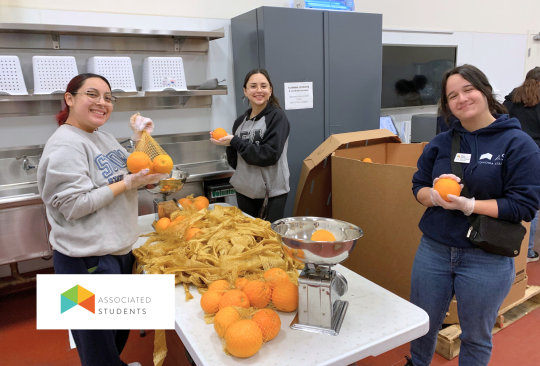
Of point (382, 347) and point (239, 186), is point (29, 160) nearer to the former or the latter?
point (239, 186)

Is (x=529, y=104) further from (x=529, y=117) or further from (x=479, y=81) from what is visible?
(x=479, y=81)

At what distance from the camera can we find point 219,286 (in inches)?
50.6

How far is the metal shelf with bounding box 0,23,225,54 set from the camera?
8.71 ft

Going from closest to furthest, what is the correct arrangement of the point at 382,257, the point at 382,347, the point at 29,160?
the point at 382,347 → the point at 382,257 → the point at 29,160

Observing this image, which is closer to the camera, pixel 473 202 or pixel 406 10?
pixel 473 202

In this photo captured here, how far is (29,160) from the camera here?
283 centimetres

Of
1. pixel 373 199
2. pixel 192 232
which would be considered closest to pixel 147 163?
pixel 192 232

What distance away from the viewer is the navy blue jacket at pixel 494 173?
1.27 m

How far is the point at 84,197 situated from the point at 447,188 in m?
1.27

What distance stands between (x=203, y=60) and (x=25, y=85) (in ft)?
4.63

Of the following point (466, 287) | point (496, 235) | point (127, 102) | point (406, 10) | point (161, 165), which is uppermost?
point (406, 10)

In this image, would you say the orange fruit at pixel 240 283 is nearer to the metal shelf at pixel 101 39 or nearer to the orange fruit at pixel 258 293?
the orange fruit at pixel 258 293

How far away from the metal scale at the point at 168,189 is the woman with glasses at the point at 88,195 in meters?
0.30

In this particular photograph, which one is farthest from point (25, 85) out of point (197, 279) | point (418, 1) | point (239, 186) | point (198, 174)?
point (418, 1)
